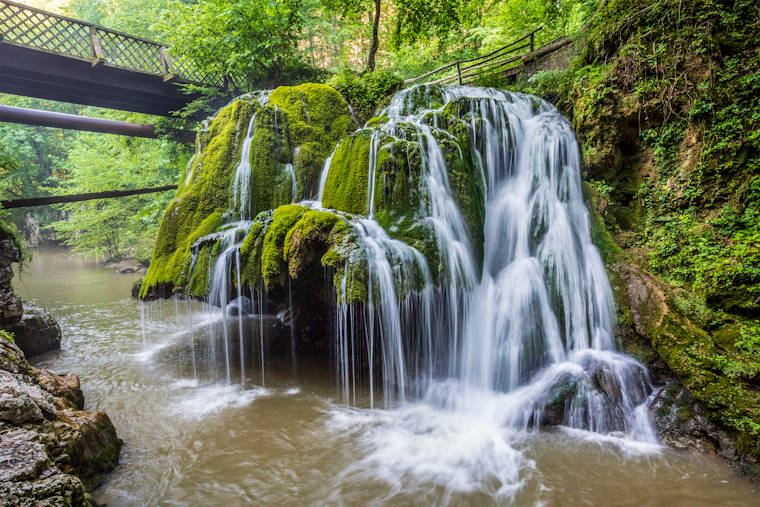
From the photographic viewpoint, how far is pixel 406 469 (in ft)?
13.8

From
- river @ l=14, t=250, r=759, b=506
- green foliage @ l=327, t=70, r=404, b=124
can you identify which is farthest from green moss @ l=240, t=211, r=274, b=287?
green foliage @ l=327, t=70, r=404, b=124

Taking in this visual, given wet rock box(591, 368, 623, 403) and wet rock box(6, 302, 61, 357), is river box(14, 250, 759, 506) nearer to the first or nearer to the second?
wet rock box(591, 368, 623, 403)

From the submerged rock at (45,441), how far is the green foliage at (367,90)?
26.9 feet

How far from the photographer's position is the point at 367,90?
33.6ft

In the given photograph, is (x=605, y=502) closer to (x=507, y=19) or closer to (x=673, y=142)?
(x=673, y=142)

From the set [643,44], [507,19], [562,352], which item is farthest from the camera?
[507,19]

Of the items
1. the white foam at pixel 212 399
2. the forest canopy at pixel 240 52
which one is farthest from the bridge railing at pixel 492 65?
the white foam at pixel 212 399

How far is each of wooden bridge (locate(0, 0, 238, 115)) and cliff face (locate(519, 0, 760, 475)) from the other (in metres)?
11.4

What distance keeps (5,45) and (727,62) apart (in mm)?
14858

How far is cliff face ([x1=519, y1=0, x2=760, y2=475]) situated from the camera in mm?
4668

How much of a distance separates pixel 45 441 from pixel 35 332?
6.39m

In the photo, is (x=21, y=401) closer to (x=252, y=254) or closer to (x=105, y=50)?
(x=252, y=254)

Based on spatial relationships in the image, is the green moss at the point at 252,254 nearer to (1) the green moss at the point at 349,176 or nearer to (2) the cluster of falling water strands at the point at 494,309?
(2) the cluster of falling water strands at the point at 494,309

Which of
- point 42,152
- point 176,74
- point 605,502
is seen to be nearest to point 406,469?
point 605,502
